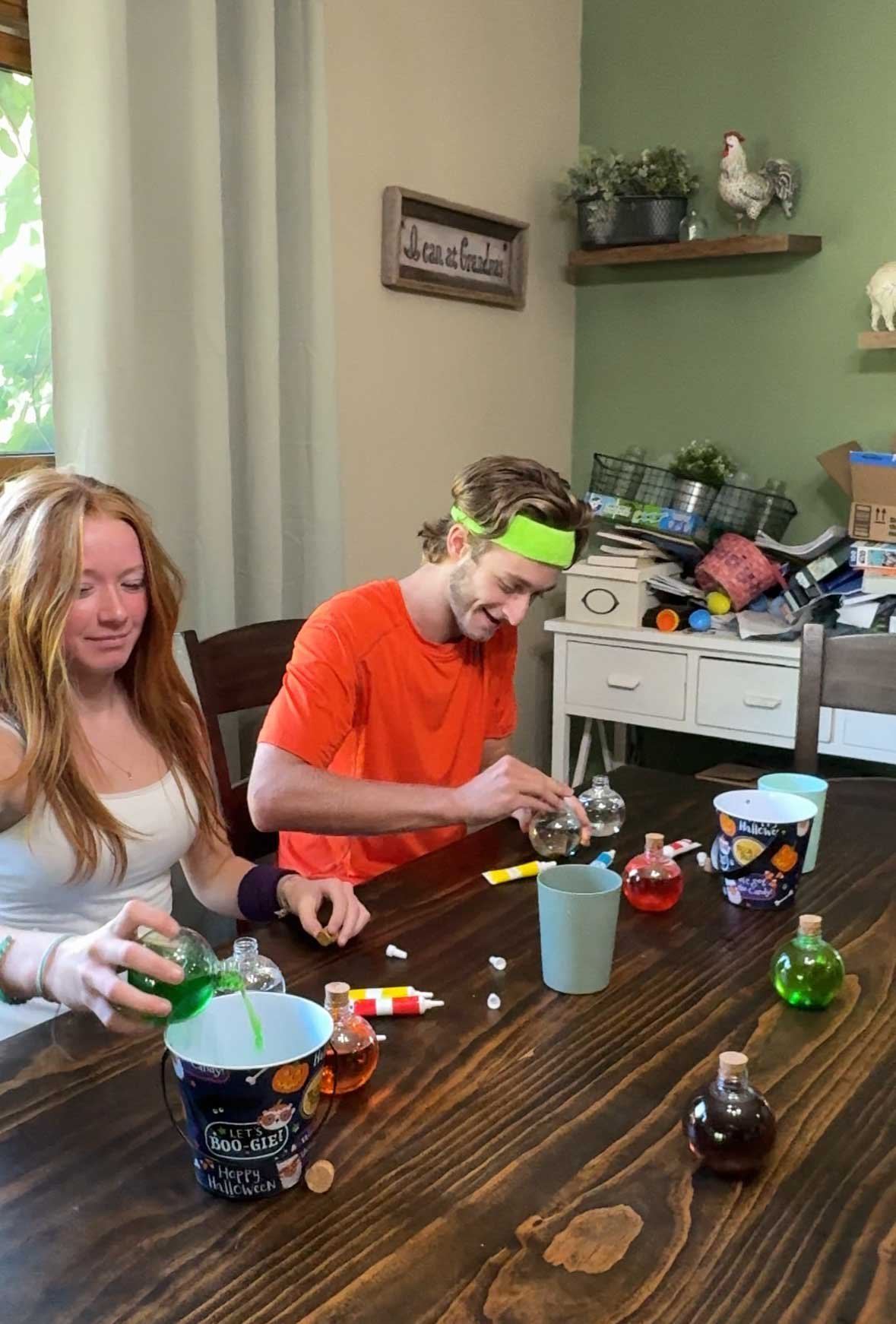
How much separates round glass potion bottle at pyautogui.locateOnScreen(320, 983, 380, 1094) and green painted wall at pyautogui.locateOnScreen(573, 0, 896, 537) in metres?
2.48

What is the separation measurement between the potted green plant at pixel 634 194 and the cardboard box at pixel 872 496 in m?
0.81

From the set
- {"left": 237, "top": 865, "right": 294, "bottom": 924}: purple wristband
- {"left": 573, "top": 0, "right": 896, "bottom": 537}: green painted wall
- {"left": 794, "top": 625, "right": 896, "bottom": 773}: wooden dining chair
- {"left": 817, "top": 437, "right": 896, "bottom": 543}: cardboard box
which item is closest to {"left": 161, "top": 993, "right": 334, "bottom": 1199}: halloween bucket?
{"left": 237, "top": 865, "right": 294, "bottom": 924}: purple wristband

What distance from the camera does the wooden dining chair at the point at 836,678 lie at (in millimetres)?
1897

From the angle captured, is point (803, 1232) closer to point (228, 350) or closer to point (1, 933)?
point (1, 933)

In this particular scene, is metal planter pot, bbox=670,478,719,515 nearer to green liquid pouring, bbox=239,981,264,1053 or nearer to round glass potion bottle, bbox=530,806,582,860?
round glass potion bottle, bbox=530,806,582,860

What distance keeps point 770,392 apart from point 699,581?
588 millimetres

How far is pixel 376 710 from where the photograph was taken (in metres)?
1.71

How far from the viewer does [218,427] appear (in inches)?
82.1

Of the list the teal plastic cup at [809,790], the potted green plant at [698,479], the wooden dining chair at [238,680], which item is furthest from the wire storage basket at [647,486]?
the teal plastic cup at [809,790]

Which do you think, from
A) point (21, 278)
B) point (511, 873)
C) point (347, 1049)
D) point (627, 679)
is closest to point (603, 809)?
point (511, 873)

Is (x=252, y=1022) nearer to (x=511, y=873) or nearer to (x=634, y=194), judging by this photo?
(x=511, y=873)

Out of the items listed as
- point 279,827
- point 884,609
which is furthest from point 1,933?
point 884,609

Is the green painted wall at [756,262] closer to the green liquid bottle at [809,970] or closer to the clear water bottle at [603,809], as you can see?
the clear water bottle at [603,809]

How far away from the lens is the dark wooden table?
71 cm
